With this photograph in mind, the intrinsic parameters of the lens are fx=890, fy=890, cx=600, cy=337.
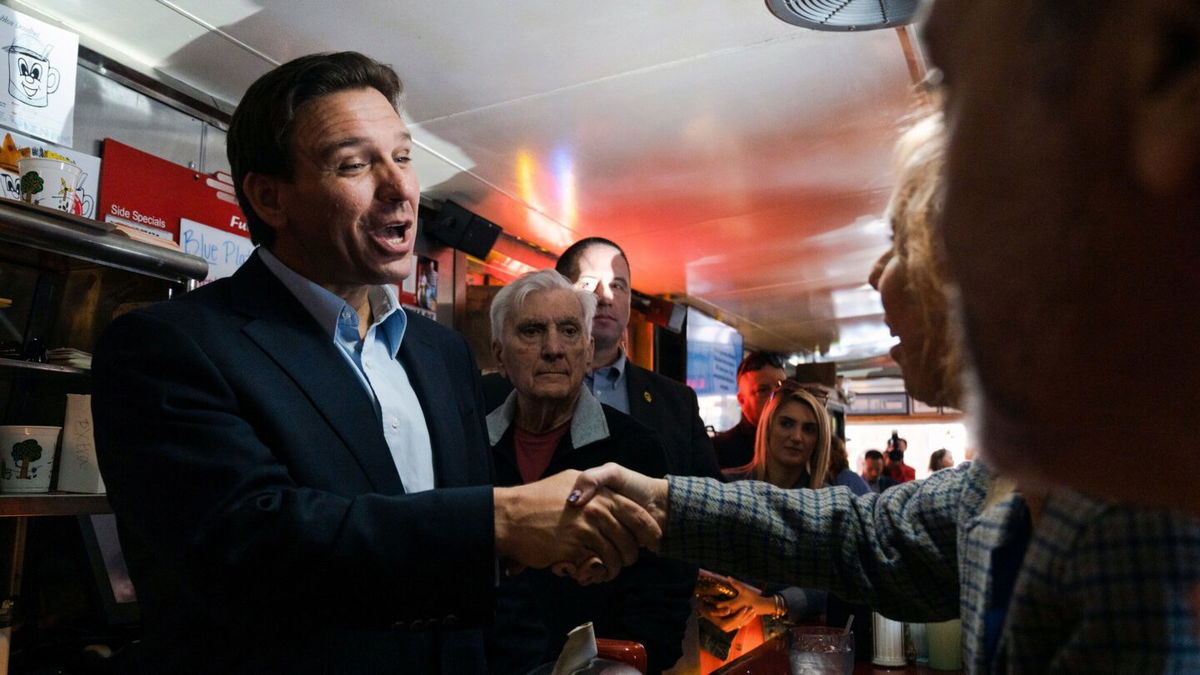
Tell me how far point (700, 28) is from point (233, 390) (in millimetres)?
2326

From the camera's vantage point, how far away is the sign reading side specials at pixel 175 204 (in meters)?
3.22

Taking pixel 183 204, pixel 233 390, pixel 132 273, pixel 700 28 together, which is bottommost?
pixel 233 390

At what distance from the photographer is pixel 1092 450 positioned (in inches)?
8.7

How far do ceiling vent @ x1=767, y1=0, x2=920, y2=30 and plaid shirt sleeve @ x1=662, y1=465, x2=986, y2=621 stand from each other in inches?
79.8

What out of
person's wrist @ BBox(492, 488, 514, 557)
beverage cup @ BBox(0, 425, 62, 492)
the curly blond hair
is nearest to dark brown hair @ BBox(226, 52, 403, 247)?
person's wrist @ BBox(492, 488, 514, 557)

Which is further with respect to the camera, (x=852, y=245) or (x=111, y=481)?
(x=852, y=245)

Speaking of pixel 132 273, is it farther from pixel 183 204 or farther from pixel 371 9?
pixel 371 9

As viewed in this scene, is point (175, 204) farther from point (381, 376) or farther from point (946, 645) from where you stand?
point (946, 645)

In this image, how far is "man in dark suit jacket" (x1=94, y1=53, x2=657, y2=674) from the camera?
120 centimetres

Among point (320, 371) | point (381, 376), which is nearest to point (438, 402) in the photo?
point (381, 376)

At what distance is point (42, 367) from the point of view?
2439 mm

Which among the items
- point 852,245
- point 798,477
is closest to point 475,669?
point 798,477

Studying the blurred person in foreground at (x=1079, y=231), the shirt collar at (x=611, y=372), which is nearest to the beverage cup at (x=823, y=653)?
the blurred person in foreground at (x=1079, y=231)

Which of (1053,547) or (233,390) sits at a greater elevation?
(233,390)
